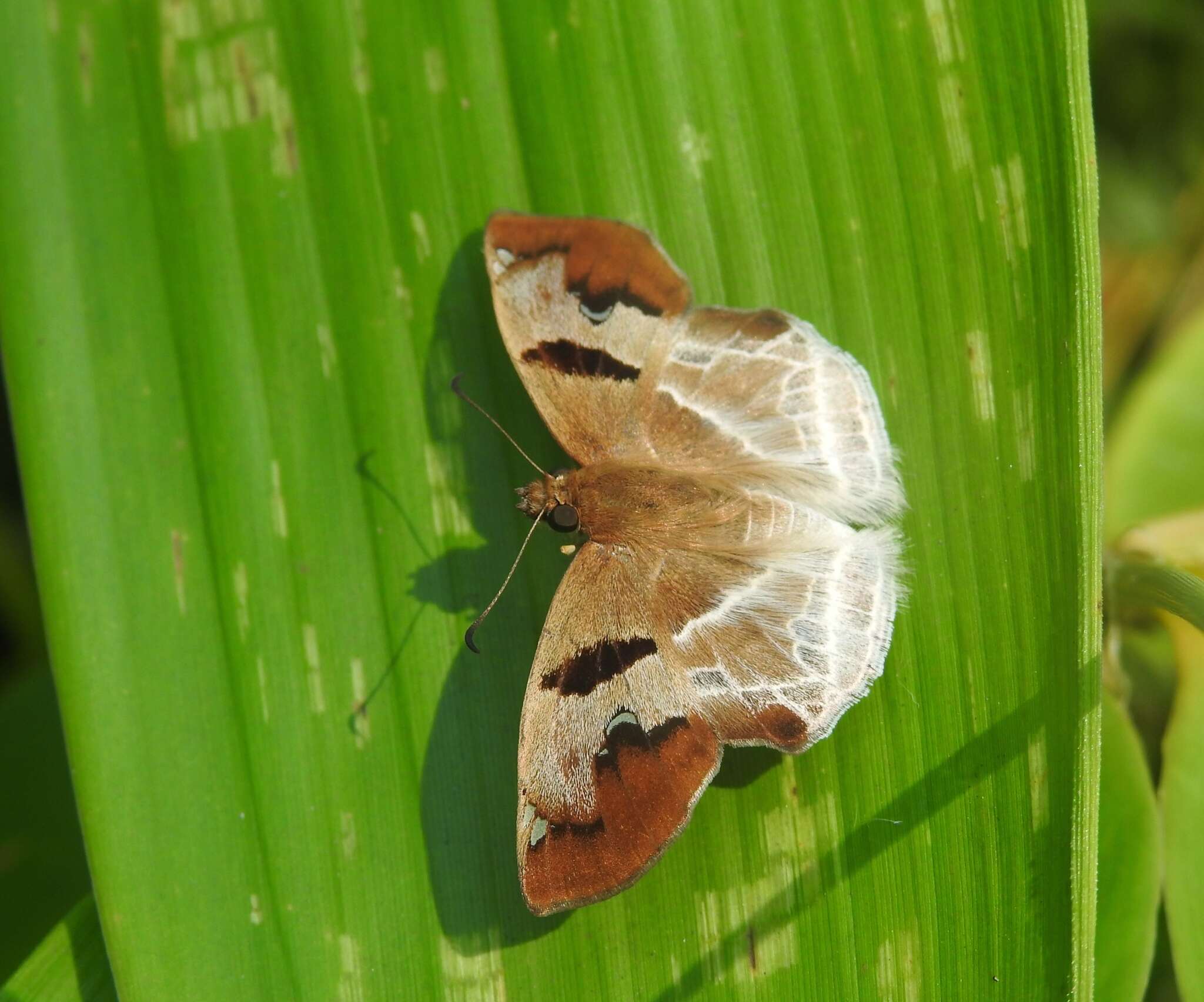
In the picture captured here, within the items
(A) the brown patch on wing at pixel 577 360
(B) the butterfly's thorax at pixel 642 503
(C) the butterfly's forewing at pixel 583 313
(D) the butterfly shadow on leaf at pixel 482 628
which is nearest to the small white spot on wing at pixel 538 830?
(D) the butterfly shadow on leaf at pixel 482 628

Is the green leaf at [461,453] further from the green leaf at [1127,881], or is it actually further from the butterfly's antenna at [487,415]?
the green leaf at [1127,881]

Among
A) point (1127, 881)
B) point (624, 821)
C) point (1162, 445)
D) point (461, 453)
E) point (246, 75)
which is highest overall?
point (246, 75)

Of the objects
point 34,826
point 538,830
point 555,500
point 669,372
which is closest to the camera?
point 538,830

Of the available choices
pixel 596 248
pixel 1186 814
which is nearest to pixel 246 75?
pixel 596 248

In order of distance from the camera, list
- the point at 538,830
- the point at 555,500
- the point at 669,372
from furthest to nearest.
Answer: the point at 669,372 → the point at 555,500 → the point at 538,830

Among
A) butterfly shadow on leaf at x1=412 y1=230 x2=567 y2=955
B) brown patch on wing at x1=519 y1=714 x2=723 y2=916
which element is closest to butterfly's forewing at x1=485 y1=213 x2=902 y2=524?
butterfly shadow on leaf at x1=412 y1=230 x2=567 y2=955

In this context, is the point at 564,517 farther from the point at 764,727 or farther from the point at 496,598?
the point at 764,727

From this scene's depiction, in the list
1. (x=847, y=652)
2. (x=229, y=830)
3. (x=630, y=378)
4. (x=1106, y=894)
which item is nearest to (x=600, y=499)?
(x=630, y=378)
